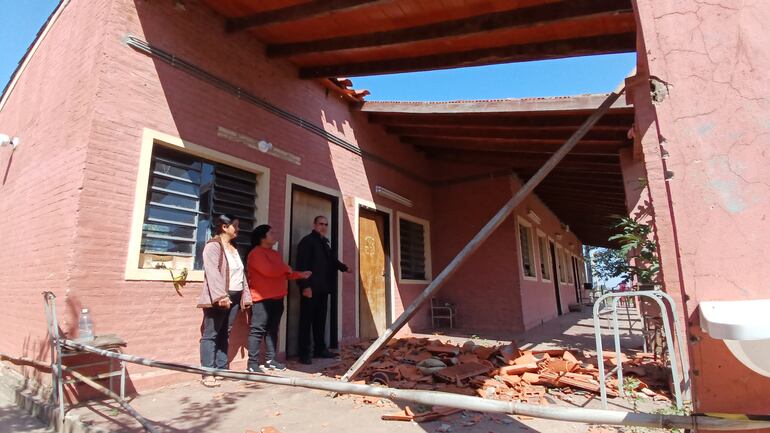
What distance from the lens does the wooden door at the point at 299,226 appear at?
545 centimetres

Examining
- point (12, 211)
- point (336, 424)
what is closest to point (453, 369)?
point (336, 424)

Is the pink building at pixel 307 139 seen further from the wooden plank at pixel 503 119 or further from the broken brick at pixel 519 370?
the broken brick at pixel 519 370

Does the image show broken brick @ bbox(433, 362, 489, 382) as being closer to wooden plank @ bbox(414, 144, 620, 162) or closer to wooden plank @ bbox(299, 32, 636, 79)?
wooden plank @ bbox(299, 32, 636, 79)

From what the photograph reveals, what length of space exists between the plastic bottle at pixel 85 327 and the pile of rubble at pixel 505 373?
7.70 ft

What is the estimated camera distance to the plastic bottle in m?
3.32

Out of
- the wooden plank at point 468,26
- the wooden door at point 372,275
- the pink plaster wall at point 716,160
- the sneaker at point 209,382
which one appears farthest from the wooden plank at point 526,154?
the sneaker at point 209,382

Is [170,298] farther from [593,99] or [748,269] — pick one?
[593,99]

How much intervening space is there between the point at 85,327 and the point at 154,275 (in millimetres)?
716

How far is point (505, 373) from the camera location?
4.14 metres

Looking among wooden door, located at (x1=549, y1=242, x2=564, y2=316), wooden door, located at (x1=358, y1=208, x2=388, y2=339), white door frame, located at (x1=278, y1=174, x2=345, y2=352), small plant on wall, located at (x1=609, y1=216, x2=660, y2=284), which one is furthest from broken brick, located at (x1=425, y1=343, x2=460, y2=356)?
wooden door, located at (x1=549, y1=242, x2=564, y2=316)

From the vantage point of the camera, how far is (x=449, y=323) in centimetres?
855

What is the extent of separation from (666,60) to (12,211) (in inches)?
267

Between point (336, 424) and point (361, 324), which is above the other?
point (361, 324)

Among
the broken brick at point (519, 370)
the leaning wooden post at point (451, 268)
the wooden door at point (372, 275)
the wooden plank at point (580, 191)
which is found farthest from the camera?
the wooden plank at point (580, 191)
